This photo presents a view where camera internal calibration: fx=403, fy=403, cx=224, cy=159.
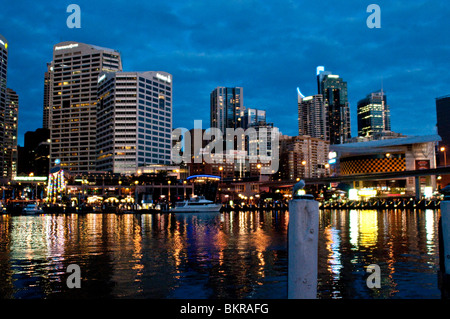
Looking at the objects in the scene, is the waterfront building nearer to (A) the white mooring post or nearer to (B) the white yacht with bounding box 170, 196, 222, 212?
(B) the white yacht with bounding box 170, 196, 222, 212

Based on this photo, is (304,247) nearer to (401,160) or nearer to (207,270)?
(207,270)

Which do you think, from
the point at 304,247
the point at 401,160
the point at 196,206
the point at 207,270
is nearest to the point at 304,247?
the point at 304,247

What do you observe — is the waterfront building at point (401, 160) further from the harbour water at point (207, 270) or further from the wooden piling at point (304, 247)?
the wooden piling at point (304, 247)

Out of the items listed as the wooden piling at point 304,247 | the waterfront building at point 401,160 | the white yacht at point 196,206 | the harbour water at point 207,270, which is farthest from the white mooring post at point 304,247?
the waterfront building at point 401,160

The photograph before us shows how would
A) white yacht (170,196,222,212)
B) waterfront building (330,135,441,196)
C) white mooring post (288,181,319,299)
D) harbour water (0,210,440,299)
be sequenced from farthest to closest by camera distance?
waterfront building (330,135,441,196), white yacht (170,196,222,212), harbour water (0,210,440,299), white mooring post (288,181,319,299)

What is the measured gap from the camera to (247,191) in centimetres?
19200

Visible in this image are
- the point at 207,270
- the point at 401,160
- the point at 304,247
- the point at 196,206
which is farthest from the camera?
the point at 401,160

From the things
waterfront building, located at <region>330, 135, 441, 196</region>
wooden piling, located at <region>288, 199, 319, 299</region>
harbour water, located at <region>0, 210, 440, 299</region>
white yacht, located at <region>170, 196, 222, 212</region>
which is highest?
waterfront building, located at <region>330, 135, 441, 196</region>

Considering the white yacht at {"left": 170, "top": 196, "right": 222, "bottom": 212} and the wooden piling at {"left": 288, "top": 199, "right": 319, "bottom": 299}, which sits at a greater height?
the wooden piling at {"left": 288, "top": 199, "right": 319, "bottom": 299}

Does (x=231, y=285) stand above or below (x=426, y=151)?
below

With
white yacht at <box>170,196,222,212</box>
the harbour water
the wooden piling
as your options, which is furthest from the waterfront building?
the wooden piling
